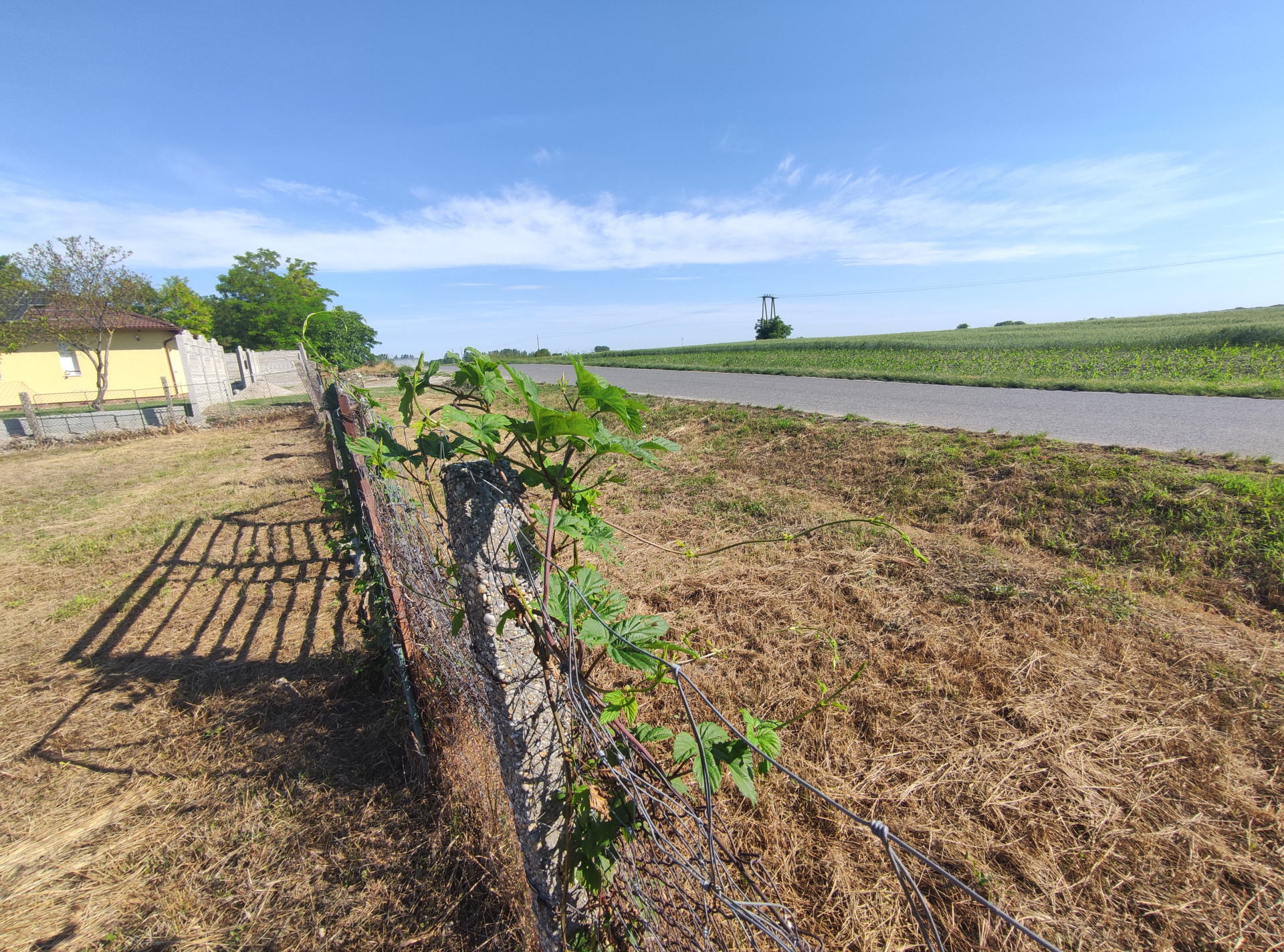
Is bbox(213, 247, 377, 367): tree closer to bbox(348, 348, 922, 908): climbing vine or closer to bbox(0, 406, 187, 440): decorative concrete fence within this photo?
bbox(0, 406, 187, 440): decorative concrete fence

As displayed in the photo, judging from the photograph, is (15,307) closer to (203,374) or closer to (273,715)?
(203,374)

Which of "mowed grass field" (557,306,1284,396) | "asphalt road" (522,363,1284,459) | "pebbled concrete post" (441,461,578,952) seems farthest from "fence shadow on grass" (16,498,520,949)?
"mowed grass field" (557,306,1284,396)

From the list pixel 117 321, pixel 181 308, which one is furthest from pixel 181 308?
pixel 117 321

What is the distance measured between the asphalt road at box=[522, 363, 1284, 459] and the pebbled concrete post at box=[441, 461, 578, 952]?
6.72 m

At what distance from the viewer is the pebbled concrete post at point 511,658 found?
1.16 meters

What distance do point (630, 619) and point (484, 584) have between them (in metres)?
0.34

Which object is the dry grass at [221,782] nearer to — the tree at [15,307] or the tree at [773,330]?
the tree at [15,307]

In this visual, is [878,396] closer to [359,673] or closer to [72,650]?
[359,673]

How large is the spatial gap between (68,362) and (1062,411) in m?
38.8

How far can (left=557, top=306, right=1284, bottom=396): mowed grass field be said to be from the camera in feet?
32.0

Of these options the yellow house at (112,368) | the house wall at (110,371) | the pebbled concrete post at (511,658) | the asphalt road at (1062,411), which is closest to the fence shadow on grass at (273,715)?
the pebbled concrete post at (511,658)

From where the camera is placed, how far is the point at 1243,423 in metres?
6.25

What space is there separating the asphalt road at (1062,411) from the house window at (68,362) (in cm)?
3152

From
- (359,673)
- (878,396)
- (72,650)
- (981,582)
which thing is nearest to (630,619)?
(359,673)
